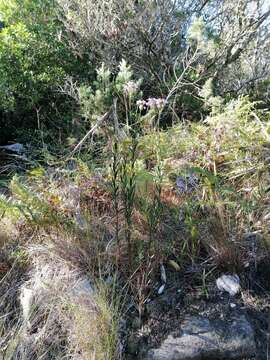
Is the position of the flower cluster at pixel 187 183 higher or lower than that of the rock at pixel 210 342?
higher

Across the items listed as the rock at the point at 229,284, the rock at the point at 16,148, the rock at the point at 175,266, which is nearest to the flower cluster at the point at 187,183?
the rock at the point at 175,266

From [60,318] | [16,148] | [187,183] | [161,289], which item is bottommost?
[16,148]

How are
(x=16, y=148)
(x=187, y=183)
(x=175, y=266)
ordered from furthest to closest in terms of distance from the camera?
(x=16, y=148) < (x=187, y=183) < (x=175, y=266)

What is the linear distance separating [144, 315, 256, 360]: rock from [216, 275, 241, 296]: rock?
0.53 ft

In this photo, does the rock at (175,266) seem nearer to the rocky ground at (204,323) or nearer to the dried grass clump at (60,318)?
the rocky ground at (204,323)

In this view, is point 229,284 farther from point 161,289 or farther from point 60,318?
point 60,318

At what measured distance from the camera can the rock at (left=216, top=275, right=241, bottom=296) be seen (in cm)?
215

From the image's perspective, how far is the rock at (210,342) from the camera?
192 centimetres

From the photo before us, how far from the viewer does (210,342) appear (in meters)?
1.94

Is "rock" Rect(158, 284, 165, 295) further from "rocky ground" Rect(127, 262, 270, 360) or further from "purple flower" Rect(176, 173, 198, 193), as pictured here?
"purple flower" Rect(176, 173, 198, 193)

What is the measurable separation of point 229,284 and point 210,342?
35 centimetres

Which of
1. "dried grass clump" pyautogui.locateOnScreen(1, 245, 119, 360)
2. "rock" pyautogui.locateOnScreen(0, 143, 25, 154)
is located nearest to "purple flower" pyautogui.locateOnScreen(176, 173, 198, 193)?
"dried grass clump" pyautogui.locateOnScreen(1, 245, 119, 360)

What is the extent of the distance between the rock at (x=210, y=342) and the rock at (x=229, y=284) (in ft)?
0.53

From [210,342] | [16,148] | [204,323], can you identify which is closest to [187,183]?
[204,323]
